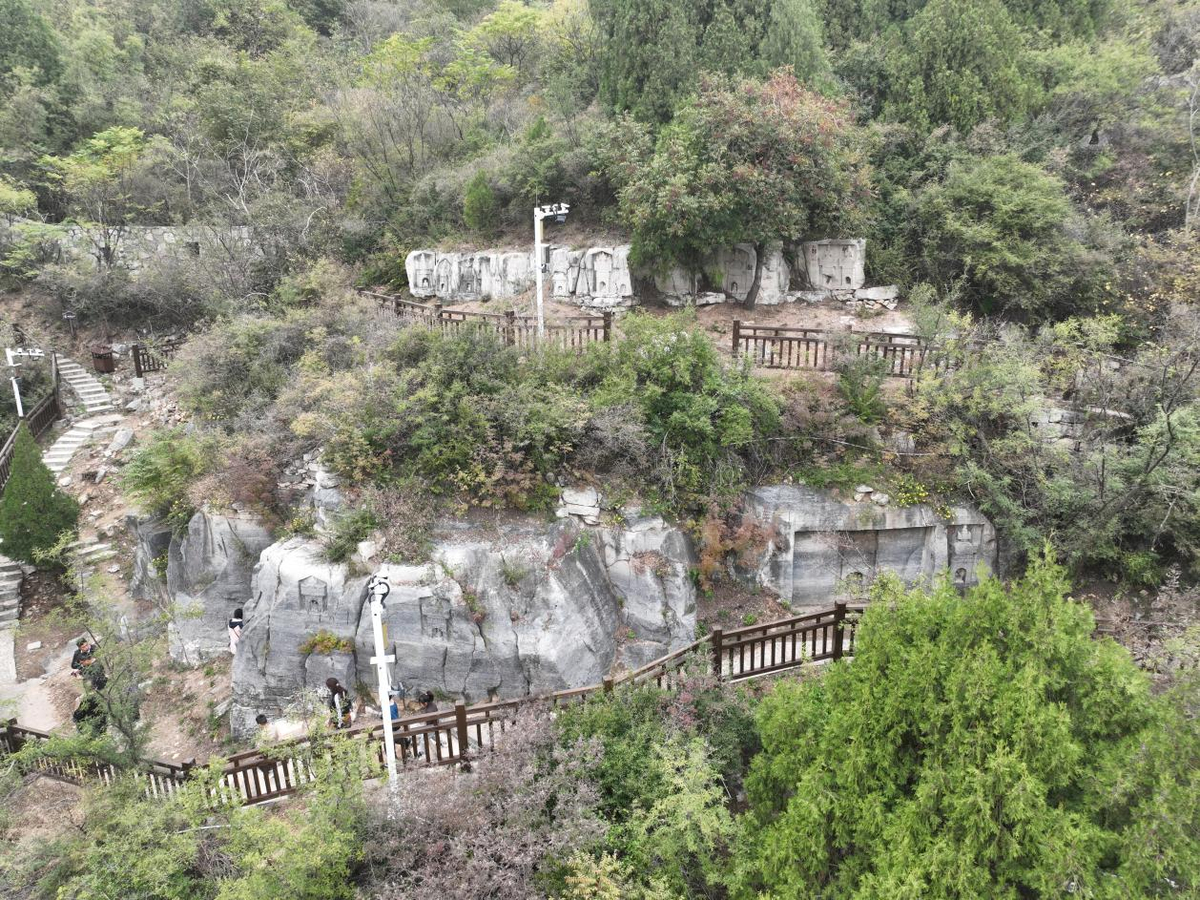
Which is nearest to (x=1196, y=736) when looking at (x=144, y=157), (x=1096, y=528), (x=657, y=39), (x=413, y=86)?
(x=1096, y=528)

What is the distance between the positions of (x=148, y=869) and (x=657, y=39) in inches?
769

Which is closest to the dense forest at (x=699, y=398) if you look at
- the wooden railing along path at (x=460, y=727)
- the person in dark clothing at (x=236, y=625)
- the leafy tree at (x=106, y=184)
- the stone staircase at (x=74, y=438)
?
the leafy tree at (x=106, y=184)

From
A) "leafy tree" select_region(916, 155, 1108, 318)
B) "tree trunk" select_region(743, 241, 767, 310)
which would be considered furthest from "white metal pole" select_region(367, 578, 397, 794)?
"leafy tree" select_region(916, 155, 1108, 318)

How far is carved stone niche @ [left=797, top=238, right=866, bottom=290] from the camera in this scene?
16.8 m

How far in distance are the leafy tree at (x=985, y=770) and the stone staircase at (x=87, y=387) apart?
72.8 ft

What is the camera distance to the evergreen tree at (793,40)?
669 inches

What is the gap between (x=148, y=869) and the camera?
7.22 metres

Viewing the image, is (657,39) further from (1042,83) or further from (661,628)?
(661,628)

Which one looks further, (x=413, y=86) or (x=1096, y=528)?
(x=413, y=86)

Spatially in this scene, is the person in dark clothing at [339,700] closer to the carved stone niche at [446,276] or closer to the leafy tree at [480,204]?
the carved stone niche at [446,276]

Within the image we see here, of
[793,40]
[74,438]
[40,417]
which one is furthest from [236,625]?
[793,40]

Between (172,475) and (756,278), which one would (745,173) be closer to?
(756,278)

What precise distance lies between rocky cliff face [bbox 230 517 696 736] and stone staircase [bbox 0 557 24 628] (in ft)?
26.7

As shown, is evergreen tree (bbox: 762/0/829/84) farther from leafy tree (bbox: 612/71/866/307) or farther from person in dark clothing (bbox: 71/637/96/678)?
person in dark clothing (bbox: 71/637/96/678)
